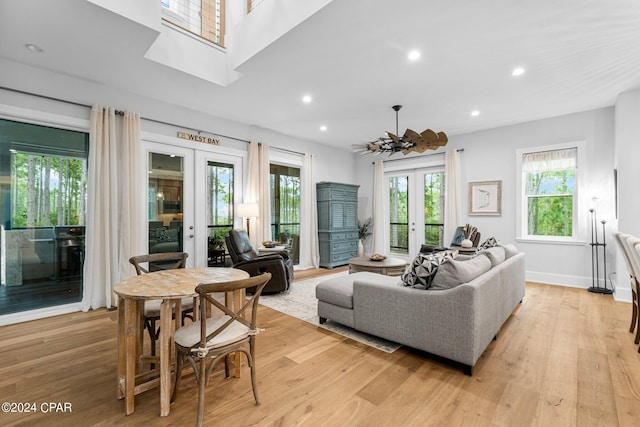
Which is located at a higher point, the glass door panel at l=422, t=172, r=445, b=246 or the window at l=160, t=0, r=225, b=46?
the window at l=160, t=0, r=225, b=46

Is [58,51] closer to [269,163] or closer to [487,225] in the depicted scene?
[269,163]

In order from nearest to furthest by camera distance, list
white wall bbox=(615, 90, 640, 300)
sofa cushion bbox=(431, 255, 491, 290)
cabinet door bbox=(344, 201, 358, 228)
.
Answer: sofa cushion bbox=(431, 255, 491, 290), white wall bbox=(615, 90, 640, 300), cabinet door bbox=(344, 201, 358, 228)

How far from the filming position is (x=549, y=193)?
5133 mm

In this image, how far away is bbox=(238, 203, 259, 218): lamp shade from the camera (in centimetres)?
497

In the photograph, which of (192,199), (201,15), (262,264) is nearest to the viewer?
(201,15)

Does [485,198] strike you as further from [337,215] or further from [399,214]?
[337,215]

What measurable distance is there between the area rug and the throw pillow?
178 centimetres

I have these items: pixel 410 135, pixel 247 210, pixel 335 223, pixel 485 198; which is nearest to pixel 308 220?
pixel 335 223

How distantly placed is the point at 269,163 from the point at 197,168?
1496 mm

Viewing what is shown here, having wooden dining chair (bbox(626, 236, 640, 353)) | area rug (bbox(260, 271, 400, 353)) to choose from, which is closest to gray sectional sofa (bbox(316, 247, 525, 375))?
area rug (bbox(260, 271, 400, 353))

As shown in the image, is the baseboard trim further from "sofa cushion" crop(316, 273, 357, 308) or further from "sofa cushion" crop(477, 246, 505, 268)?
"sofa cushion" crop(316, 273, 357, 308)

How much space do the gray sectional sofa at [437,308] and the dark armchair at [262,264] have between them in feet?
4.23

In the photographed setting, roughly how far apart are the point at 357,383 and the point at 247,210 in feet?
11.4

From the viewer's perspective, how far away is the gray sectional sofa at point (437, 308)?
7.17 feet
